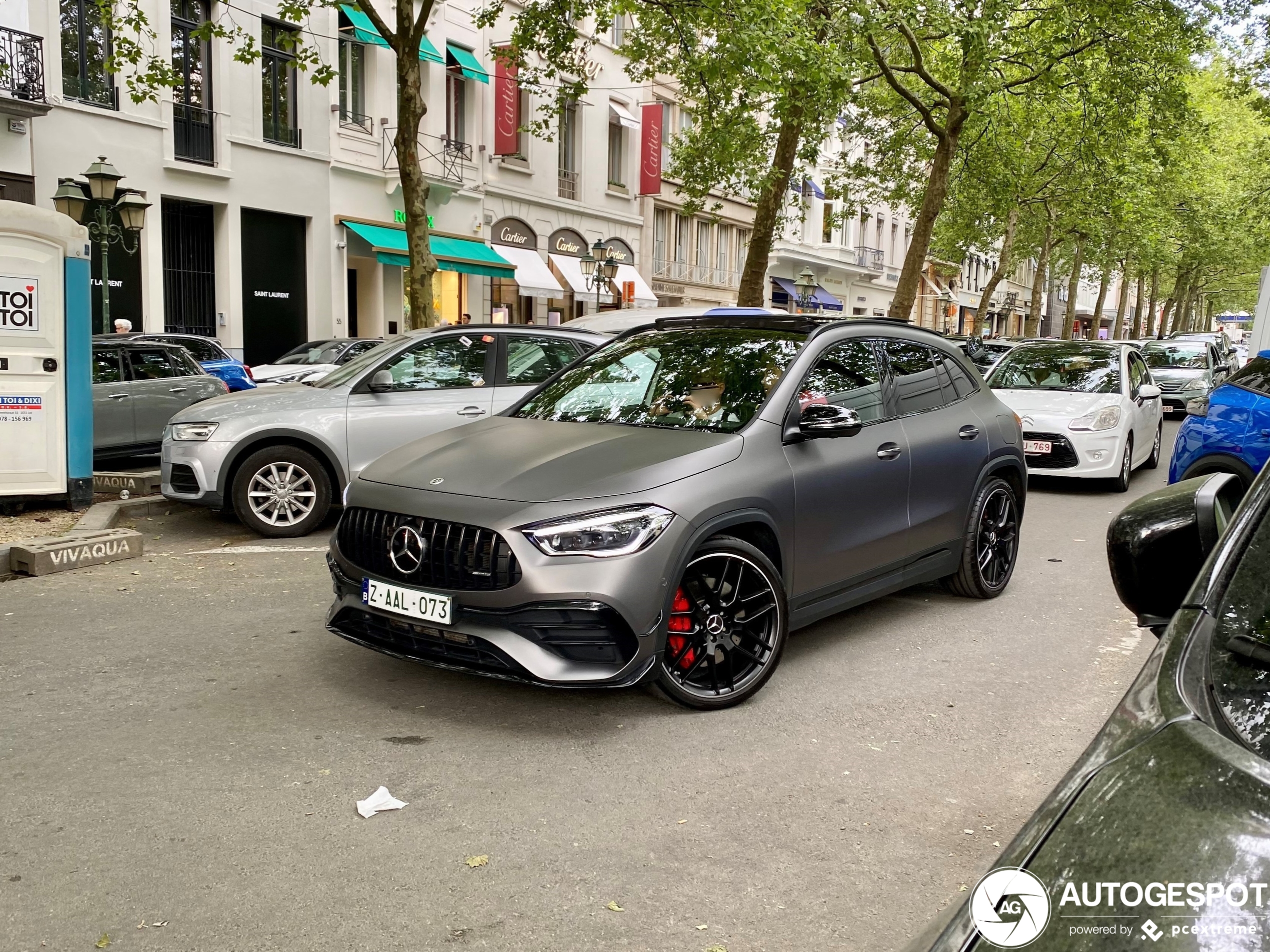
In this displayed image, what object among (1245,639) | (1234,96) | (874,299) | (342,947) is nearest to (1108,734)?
(1245,639)

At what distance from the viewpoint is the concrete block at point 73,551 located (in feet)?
23.9

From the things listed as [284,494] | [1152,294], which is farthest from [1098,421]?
[1152,294]

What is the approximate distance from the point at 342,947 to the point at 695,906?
37.5 inches

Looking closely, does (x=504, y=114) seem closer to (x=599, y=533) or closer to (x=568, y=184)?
(x=568, y=184)

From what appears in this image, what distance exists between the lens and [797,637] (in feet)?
19.4

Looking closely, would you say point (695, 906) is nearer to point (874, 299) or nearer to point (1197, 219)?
point (1197, 219)

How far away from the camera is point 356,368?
9.09 m

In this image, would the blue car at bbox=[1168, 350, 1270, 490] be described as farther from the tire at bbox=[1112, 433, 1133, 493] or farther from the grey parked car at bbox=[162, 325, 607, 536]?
the grey parked car at bbox=[162, 325, 607, 536]

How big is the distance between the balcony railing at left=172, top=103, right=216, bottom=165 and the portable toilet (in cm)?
1408

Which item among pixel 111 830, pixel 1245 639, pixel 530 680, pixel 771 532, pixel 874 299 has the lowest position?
pixel 111 830

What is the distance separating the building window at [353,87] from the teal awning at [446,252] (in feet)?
7.53

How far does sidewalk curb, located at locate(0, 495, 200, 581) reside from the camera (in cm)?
731

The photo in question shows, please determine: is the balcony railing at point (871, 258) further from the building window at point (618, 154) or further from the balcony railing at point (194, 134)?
the balcony railing at point (194, 134)

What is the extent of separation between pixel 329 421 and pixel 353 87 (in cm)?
1882
